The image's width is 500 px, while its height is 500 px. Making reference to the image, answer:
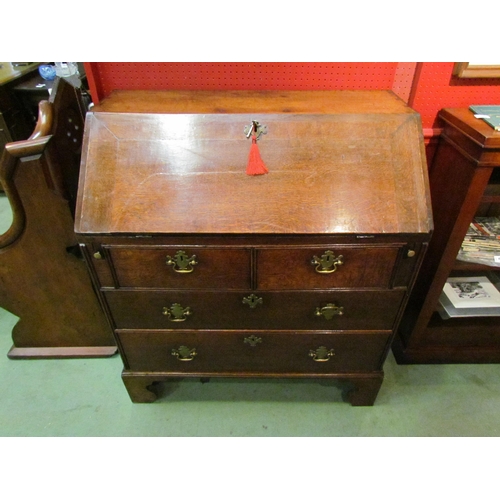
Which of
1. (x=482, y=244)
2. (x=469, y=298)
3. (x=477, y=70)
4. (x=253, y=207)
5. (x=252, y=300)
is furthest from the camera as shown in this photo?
(x=469, y=298)

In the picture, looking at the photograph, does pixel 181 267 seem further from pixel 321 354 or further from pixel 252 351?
pixel 321 354

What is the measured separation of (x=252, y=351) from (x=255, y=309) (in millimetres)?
251

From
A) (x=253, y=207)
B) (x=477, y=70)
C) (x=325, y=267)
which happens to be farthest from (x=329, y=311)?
(x=477, y=70)

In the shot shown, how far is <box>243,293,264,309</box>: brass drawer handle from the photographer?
1.15m

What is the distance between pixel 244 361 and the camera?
1382mm

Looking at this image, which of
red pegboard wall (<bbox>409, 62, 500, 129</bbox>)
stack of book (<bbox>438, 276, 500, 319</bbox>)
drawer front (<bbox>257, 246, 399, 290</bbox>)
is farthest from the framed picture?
stack of book (<bbox>438, 276, 500, 319</bbox>)

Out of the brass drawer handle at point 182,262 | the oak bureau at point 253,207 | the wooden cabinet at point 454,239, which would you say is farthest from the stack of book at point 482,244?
the brass drawer handle at point 182,262

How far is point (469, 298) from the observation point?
1.55 meters

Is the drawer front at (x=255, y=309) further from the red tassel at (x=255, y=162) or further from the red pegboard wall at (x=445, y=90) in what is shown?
the red pegboard wall at (x=445, y=90)

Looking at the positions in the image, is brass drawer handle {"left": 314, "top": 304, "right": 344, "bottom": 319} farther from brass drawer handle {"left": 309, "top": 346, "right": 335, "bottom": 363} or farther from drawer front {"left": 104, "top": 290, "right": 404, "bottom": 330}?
brass drawer handle {"left": 309, "top": 346, "right": 335, "bottom": 363}

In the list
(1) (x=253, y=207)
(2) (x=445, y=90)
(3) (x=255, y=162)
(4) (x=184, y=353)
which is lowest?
(4) (x=184, y=353)

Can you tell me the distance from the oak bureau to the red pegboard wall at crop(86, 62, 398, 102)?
138mm

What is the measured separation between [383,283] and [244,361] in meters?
0.66

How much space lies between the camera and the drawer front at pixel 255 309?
1.15m
